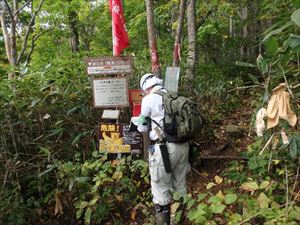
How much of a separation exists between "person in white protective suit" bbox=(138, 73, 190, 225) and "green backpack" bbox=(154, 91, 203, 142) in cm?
12

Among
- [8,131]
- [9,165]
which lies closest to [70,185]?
[9,165]

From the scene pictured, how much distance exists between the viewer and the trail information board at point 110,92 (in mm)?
→ 5102

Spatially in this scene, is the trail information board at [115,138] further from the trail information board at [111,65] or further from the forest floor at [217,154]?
the forest floor at [217,154]

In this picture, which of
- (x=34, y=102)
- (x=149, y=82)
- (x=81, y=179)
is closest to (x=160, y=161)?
(x=149, y=82)

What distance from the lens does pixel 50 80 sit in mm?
5422

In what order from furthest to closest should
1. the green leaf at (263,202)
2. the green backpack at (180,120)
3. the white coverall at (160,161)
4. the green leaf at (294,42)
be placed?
1. the white coverall at (160,161)
2. the green backpack at (180,120)
3. the green leaf at (263,202)
4. the green leaf at (294,42)

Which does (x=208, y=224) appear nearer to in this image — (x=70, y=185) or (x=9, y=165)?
(x=70, y=185)

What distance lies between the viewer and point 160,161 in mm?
4031

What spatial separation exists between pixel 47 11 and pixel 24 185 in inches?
314

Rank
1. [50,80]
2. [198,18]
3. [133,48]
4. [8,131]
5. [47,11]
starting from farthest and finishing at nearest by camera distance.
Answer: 1. [133,48]
2. [47,11]
3. [198,18]
4. [50,80]
5. [8,131]

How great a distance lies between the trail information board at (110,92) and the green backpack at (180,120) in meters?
1.26

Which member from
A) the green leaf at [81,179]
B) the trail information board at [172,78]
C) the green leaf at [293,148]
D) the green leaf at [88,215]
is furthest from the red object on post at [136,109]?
the green leaf at [293,148]

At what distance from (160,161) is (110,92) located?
1578 mm

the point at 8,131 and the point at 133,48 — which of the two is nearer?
the point at 8,131
